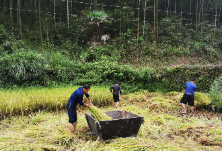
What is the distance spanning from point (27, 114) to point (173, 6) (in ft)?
64.7

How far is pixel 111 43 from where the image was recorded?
15766mm

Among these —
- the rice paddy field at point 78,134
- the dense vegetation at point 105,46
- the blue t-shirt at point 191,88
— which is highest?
the dense vegetation at point 105,46

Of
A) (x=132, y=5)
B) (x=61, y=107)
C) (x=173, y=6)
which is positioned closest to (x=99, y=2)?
(x=132, y=5)

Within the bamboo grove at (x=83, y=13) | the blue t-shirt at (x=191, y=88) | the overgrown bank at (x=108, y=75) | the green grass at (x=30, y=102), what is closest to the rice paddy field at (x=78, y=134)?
the green grass at (x=30, y=102)

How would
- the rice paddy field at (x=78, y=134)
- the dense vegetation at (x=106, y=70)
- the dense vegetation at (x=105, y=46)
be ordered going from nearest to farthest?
the rice paddy field at (x=78, y=134) < the dense vegetation at (x=106, y=70) < the dense vegetation at (x=105, y=46)

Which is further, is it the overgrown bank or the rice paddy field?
the overgrown bank

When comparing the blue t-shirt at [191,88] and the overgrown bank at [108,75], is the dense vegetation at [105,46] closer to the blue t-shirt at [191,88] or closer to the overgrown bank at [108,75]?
the overgrown bank at [108,75]

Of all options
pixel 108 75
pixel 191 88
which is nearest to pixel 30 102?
pixel 191 88

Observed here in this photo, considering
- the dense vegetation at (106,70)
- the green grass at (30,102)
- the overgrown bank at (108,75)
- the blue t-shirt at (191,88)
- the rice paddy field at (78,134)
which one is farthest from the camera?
the overgrown bank at (108,75)

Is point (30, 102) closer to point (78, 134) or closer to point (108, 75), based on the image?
point (78, 134)

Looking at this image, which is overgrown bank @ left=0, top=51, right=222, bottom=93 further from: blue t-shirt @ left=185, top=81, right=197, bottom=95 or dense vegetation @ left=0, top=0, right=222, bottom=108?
blue t-shirt @ left=185, top=81, right=197, bottom=95

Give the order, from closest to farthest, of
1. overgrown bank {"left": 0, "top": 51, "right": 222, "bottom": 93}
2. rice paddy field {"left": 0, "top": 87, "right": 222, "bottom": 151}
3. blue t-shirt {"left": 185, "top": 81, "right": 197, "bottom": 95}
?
rice paddy field {"left": 0, "top": 87, "right": 222, "bottom": 151} < blue t-shirt {"left": 185, "top": 81, "right": 197, "bottom": 95} < overgrown bank {"left": 0, "top": 51, "right": 222, "bottom": 93}

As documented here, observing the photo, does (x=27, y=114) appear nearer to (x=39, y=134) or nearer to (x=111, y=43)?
(x=39, y=134)

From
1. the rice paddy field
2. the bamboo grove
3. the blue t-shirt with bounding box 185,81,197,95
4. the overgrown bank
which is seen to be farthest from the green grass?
the bamboo grove
